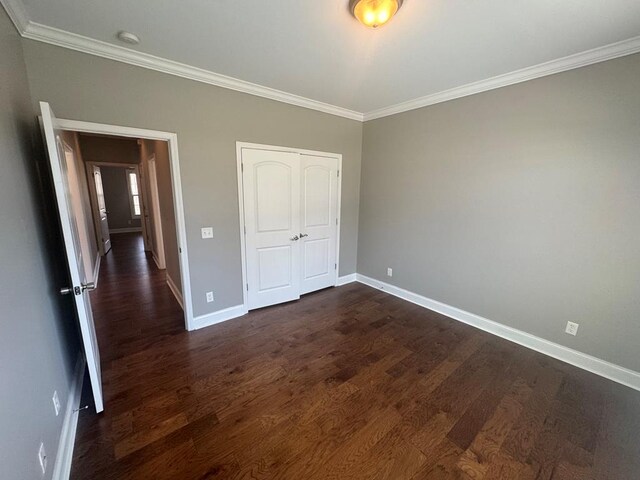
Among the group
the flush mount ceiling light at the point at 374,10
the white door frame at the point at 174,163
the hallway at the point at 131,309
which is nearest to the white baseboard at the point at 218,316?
the white door frame at the point at 174,163

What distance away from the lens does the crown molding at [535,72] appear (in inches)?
76.0

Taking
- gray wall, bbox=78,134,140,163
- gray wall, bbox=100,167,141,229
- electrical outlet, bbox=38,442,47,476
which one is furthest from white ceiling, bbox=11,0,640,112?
gray wall, bbox=100,167,141,229

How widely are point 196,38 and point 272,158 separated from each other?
1341mm

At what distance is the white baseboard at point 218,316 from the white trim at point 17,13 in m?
2.62

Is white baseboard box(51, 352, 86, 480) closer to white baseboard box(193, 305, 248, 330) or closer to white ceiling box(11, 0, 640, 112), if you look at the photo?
white baseboard box(193, 305, 248, 330)

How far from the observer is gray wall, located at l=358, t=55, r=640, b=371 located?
2066 millimetres

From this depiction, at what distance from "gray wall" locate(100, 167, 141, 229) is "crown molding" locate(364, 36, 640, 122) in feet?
31.5

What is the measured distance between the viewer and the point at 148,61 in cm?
222

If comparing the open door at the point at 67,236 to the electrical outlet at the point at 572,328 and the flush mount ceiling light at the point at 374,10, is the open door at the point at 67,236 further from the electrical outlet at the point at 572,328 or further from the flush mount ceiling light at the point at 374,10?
the electrical outlet at the point at 572,328

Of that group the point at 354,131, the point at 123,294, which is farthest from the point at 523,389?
the point at 123,294

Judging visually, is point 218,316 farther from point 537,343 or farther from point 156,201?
point 537,343

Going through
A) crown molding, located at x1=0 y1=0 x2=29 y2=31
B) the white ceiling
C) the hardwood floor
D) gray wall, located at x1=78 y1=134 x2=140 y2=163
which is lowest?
the hardwood floor

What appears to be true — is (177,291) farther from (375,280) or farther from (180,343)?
(375,280)

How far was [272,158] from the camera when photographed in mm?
3123
